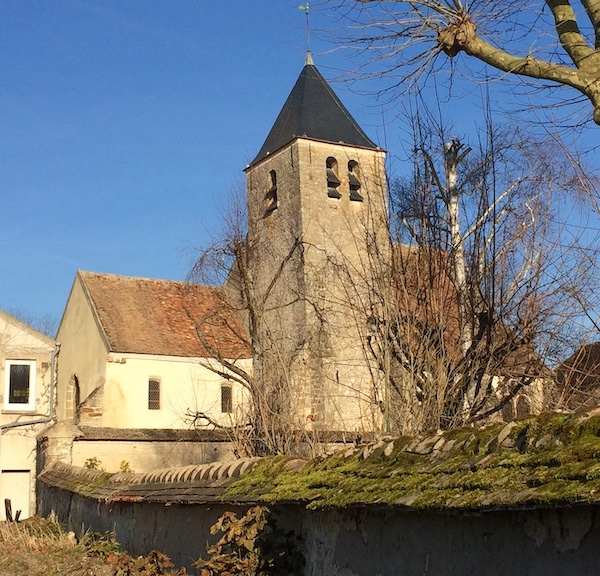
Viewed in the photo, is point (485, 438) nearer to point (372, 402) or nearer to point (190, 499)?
point (190, 499)

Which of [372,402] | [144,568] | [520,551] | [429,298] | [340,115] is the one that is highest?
[340,115]

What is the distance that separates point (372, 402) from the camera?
10289 millimetres

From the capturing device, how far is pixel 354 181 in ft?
99.7

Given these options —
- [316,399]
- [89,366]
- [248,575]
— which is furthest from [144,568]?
[89,366]

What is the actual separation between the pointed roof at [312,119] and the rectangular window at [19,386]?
11.7m

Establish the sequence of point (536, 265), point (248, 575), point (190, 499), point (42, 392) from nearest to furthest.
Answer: point (248, 575), point (190, 499), point (536, 265), point (42, 392)

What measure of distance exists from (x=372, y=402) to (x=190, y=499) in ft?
9.42

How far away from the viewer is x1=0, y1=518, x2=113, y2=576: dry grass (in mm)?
10050

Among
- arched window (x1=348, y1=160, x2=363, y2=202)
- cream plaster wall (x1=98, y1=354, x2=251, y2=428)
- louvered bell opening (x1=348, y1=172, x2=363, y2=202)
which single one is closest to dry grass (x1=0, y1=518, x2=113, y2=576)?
cream plaster wall (x1=98, y1=354, x2=251, y2=428)

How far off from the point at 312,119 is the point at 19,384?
542 inches

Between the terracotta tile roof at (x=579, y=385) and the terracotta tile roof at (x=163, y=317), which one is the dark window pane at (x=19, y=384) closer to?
the terracotta tile roof at (x=163, y=317)

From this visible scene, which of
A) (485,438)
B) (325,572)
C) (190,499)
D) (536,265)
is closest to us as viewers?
(485,438)

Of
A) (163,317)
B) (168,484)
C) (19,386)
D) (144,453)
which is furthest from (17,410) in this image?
(168,484)

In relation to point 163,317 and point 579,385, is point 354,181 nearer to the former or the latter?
point 163,317
